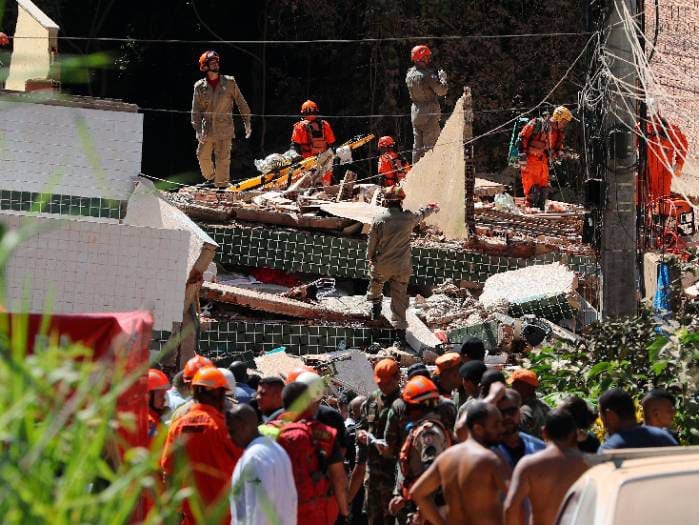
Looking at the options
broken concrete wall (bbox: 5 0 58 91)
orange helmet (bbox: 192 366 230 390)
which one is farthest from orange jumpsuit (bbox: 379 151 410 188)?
orange helmet (bbox: 192 366 230 390)

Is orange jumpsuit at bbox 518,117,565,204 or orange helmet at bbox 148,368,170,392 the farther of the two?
orange jumpsuit at bbox 518,117,565,204

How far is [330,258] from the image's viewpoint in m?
18.3

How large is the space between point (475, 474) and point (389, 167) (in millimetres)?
15668

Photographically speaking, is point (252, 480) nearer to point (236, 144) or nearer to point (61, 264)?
point (61, 264)

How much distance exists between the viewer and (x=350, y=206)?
1902 centimetres

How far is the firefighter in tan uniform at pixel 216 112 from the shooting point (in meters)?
20.2

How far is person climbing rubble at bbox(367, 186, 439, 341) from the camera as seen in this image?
52.0 feet

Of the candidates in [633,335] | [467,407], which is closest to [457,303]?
[633,335]

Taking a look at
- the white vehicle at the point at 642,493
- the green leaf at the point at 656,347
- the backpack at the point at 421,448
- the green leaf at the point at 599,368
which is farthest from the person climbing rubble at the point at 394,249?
the white vehicle at the point at 642,493

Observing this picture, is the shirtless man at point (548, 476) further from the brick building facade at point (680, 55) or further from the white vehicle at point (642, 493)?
the brick building facade at point (680, 55)

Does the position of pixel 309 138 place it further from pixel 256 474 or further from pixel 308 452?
pixel 256 474

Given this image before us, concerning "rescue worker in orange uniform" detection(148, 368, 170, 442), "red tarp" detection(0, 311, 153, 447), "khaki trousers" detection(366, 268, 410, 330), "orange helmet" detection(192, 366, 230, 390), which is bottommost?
"khaki trousers" detection(366, 268, 410, 330)

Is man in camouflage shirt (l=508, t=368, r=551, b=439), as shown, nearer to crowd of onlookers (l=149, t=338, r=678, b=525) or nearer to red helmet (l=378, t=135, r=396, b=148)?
crowd of onlookers (l=149, t=338, r=678, b=525)

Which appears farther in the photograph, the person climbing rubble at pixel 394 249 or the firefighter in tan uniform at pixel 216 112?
the firefighter in tan uniform at pixel 216 112
